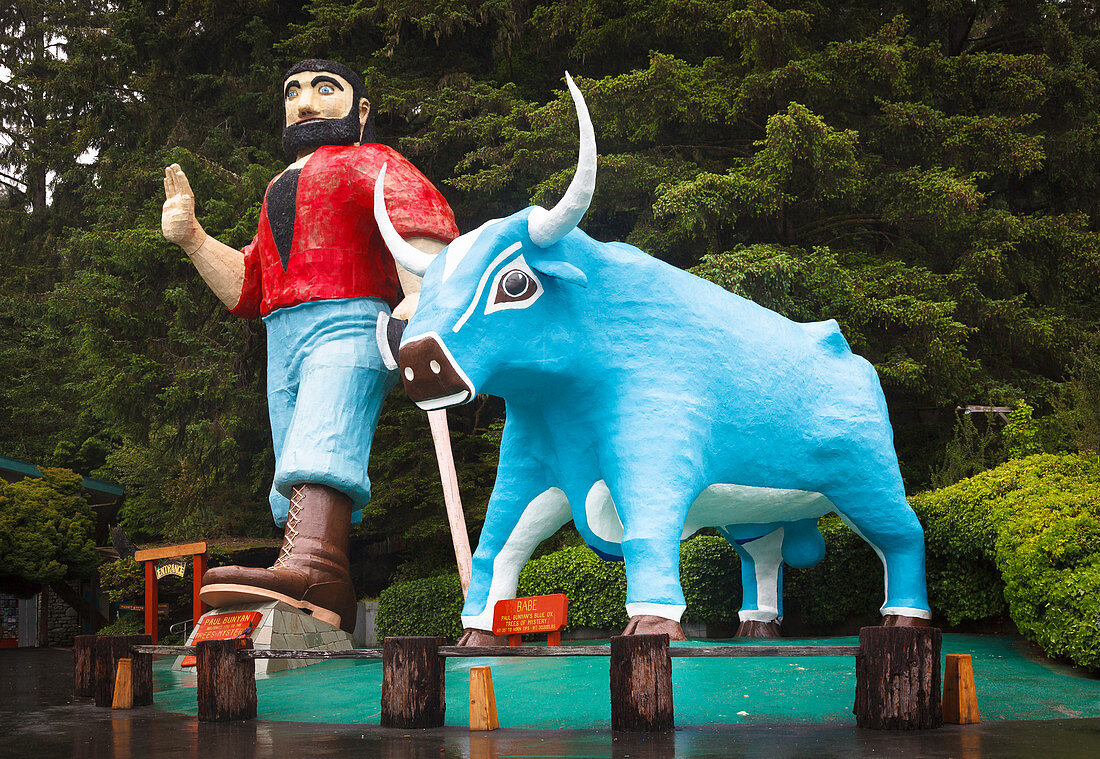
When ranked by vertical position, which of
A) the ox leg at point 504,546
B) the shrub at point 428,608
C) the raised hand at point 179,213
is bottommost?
the shrub at point 428,608

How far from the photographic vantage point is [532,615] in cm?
546

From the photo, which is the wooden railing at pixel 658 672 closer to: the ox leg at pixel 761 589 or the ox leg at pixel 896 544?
the ox leg at pixel 896 544

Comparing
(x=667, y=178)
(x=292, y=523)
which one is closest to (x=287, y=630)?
(x=292, y=523)

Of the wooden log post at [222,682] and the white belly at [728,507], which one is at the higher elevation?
the white belly at [728,507]

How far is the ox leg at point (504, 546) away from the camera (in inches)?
237

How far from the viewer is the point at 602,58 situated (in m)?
14.4

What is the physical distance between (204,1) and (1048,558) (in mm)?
13214

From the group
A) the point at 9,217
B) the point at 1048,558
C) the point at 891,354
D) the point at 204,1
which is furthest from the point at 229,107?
the point at 1048,558

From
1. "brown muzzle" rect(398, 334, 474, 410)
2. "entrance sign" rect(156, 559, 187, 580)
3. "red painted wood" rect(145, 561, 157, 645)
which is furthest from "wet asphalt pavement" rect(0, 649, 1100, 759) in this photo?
"entrance sign" rect(156, 559, 187, 580)

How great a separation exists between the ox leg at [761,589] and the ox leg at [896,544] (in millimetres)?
942

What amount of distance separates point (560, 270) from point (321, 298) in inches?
116

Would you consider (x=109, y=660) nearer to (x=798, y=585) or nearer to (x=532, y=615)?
(x=532, y=615)

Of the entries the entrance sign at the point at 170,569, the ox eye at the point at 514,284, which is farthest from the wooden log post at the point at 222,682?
the entrance sign at the point at 170,569

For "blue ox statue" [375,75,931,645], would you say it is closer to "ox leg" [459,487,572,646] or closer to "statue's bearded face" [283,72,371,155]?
"ox leg" [459,487,572,646]
